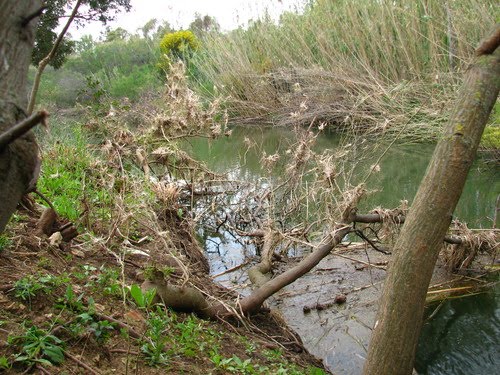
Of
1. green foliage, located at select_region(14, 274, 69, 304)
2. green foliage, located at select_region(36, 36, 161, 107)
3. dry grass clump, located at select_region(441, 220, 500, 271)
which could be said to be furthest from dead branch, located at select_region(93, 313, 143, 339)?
green foliage, located at select_region(36, 36, 161, 107)

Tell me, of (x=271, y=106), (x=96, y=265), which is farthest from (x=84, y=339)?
(x=271, y=106)

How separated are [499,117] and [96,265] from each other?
7.23 metres

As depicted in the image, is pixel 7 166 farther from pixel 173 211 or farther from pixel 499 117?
pixel 499 117

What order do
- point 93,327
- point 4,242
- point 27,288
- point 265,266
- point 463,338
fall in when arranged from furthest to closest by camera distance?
point 265,266, point 463,338, point 4,242, point 27,288, point 93,327

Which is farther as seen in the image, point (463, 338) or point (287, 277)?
point (463, 338)

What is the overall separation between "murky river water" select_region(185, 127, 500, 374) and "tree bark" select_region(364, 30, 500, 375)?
138 centimetres

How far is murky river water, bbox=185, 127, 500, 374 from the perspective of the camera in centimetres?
368

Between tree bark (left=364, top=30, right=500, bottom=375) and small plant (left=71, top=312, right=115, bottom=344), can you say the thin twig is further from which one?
tree bark (left=364, top=30, right=500, bottom=375)

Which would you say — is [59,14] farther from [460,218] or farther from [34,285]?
[460,218]

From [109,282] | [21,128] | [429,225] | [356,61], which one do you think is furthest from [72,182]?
[356,61]

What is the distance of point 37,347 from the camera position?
1.98m

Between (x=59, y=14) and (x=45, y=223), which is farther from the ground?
(x=59, y=14)

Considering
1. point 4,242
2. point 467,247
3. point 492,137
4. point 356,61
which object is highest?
point 356,61

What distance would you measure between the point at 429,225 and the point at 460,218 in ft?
14.7
